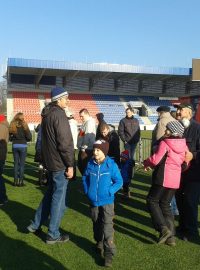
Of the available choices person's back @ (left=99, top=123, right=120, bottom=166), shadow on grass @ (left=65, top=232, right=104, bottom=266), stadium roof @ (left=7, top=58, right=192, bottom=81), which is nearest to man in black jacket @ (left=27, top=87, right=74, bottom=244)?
shadow on grass @ (left=65, top=232, right=104, bottom=266)

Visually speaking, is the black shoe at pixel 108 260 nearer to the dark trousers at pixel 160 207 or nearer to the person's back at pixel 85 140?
the dark trousers at pixel 160 207

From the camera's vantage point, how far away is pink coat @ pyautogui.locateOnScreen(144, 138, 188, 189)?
4.73 metres

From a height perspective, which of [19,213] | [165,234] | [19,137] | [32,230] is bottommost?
[19,213]

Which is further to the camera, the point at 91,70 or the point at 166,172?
the point at 91,70

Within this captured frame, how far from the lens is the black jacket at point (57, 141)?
15.3 feet

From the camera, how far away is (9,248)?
4.68 metres

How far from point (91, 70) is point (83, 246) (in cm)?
3451

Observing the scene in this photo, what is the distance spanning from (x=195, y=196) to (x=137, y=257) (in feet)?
4.16

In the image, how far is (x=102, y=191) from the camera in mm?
4367

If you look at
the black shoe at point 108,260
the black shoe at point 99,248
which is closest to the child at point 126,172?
the black shoe at point 99,248

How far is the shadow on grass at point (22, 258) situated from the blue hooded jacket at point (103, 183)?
2.70 ft

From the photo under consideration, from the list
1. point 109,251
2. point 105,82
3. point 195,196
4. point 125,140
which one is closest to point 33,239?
point 109,251

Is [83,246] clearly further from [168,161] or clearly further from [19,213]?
[19,213]

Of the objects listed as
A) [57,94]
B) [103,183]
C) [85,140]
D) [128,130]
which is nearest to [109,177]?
[103,183]
